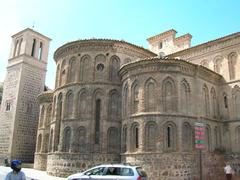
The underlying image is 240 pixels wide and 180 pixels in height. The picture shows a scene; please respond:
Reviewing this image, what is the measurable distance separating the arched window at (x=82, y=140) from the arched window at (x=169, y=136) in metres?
7.07

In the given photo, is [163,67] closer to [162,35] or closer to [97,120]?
[97,120]

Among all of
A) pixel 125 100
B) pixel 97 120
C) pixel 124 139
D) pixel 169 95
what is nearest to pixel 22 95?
pixel 97 120

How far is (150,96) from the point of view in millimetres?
19281

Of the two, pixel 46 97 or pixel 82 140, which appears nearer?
pixel 82 140

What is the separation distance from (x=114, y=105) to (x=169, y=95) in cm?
547

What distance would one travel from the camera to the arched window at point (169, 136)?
18.0m

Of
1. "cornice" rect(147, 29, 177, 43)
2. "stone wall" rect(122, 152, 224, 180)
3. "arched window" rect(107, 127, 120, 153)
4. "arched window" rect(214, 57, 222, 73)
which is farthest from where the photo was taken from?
→ "cornice" rect(147, 29, 177, 43)

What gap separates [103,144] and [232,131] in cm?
1113

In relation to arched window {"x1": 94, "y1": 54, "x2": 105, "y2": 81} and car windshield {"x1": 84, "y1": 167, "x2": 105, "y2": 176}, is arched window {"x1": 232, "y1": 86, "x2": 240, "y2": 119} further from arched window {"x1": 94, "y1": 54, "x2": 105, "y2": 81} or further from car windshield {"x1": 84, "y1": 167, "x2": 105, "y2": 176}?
car windshield {"x1": 84, "y1": 167, "x2": 105, "y2": 176}

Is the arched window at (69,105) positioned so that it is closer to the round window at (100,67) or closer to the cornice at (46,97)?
the round window at (100,67)

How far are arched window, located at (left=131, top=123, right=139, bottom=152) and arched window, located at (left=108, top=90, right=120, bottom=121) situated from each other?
3048mm

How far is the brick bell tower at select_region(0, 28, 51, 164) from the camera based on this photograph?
3300cm

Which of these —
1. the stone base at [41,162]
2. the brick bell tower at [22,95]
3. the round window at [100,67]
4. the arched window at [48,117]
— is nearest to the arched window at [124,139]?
the round window at [100,67]

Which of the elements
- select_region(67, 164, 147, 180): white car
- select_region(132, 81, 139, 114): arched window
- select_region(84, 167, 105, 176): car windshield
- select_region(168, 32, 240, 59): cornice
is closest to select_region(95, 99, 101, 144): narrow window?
select_region(132, 81, 139, 114): arched window
